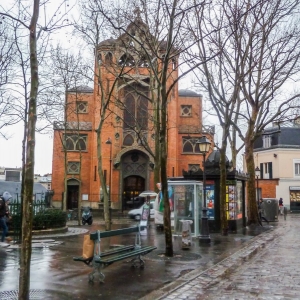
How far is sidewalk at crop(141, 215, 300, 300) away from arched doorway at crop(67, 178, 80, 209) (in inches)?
1283

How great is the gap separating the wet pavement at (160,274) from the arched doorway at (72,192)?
95.8ft

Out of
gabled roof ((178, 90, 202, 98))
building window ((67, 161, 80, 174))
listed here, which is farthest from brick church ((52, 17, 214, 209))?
gabled roof ((178, 90, 202, 98))

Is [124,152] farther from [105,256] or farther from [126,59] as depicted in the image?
[105,256]

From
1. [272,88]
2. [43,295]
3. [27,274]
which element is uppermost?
[272,88]

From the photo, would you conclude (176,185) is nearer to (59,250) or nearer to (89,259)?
(59,250)

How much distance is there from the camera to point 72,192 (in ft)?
148

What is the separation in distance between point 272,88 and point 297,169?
3257 cm

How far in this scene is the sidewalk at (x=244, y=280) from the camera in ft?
26.5

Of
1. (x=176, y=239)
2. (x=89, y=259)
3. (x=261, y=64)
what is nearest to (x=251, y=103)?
(x=261, y=64)

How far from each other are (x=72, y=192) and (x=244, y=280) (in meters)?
36.9

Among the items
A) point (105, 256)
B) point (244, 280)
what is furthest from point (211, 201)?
point (105, 256)

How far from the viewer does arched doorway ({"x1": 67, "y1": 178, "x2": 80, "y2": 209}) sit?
44.8m

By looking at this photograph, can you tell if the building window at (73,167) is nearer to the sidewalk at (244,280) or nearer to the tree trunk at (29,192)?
the sidewalk at (244,280)

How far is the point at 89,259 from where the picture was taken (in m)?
9.09
